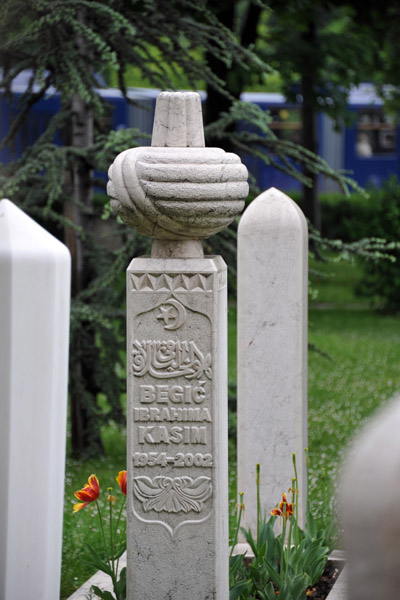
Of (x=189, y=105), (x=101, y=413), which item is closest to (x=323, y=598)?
(x=189, y=105)

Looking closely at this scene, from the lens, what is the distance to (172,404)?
13.9 ft

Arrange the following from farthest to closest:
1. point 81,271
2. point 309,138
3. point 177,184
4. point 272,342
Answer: point 309,138 → point 81,271 → point 272,342 → point 177,184

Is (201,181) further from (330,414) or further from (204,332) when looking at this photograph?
(330,414)

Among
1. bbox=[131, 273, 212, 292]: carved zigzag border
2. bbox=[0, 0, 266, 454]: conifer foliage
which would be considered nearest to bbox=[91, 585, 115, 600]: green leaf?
bbox=[131, 273, 212, 292]: carved zigzag border

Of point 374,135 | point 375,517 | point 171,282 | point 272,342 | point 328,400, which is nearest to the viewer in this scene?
point 375,517

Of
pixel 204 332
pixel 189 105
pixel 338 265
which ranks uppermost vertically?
pixel 189 105

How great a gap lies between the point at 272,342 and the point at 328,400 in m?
5.37

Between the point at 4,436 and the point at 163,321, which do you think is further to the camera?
the point at 163,321

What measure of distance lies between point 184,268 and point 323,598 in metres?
1.66

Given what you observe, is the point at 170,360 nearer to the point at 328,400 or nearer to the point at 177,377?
the point at 177,377

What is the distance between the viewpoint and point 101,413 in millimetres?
8289

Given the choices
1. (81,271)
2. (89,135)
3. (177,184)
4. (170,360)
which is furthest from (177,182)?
(89,135)

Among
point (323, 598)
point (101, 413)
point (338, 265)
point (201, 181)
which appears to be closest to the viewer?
point (201, 181)

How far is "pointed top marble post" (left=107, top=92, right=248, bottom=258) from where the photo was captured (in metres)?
4.07
